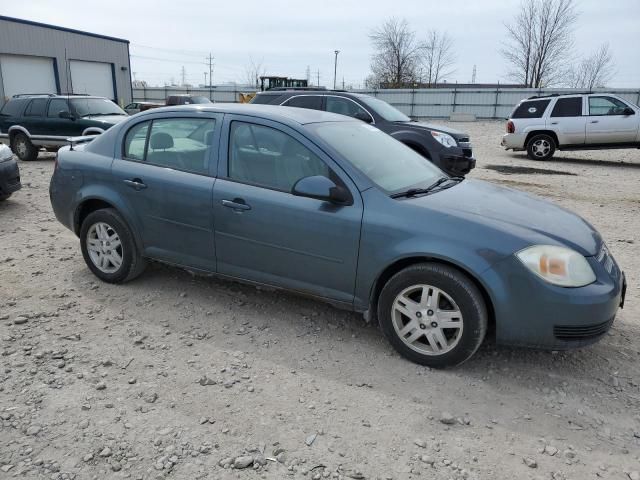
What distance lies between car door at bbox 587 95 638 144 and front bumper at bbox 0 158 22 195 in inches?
519

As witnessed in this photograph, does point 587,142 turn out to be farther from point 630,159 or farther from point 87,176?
point 87,176

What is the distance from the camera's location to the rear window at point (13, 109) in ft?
42.6

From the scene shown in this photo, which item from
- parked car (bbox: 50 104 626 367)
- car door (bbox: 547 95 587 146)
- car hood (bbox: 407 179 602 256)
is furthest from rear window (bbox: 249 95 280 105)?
car door (bbox: 547 95 587 146)

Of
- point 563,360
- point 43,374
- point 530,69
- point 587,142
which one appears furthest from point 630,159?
point 530,69

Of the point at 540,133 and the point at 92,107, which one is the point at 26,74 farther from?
the point at 540,133

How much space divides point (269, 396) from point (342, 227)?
1.17 m

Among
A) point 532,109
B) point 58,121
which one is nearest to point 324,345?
point 58,121

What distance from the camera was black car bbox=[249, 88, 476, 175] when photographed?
9125mm

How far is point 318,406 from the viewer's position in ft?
9.67

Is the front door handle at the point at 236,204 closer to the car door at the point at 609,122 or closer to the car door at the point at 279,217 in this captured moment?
the car door at the point at 279,217

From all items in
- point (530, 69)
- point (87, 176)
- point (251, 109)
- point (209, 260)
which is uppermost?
point (530, 69)

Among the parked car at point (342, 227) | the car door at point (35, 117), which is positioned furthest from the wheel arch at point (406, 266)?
the car door at point (35, 117)

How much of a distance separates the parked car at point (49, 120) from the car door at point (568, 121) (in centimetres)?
1151

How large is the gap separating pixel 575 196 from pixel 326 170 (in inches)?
282
